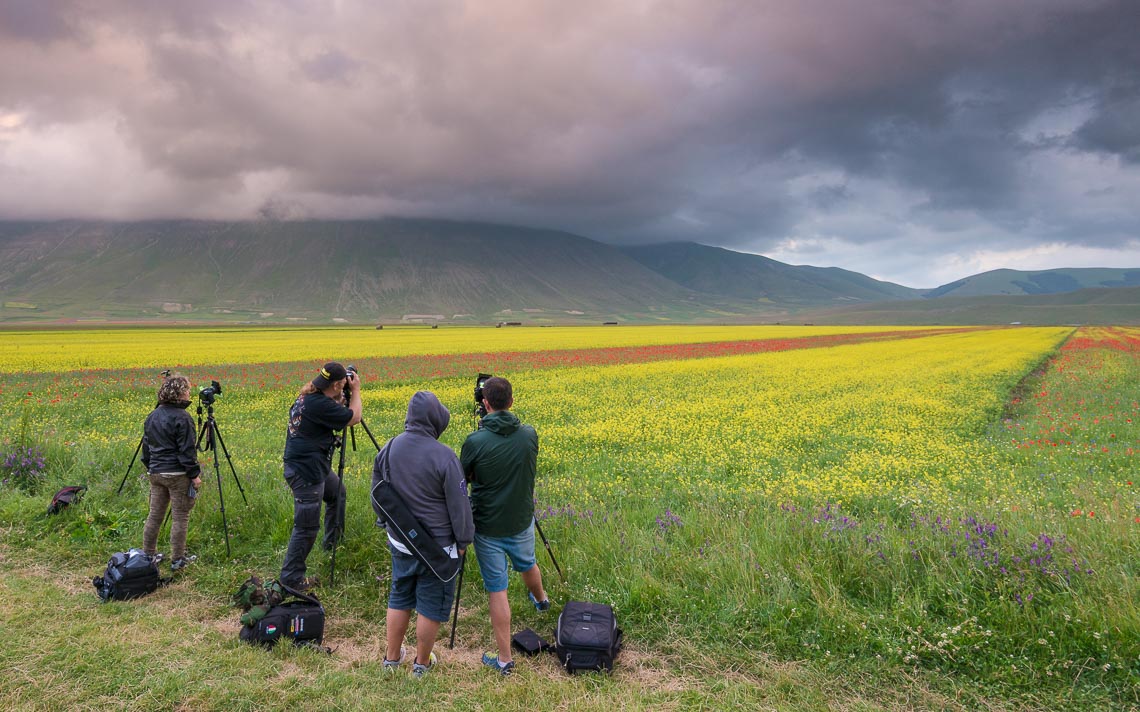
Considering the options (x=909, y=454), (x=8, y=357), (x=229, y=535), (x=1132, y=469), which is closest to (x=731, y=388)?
(x=909, y=454)

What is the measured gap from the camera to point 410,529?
201 inches

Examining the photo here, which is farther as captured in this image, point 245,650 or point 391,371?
point 391,371

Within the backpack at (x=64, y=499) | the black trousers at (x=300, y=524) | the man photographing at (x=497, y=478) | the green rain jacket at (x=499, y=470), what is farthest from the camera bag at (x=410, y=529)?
the backpack at (x=64, y=499)

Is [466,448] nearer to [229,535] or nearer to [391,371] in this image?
[229,535]

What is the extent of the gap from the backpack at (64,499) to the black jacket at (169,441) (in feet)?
9.24

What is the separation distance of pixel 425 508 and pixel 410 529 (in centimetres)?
22

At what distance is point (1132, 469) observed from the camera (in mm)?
11539

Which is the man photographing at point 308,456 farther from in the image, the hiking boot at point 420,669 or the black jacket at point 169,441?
the hiking boot at point 420,669

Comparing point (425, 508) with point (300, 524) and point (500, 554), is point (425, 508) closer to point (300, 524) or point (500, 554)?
point (500, 554)

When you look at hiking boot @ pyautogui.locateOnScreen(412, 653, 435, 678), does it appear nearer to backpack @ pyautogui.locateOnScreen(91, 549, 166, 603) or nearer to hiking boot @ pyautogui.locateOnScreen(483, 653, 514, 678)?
hiking boot @ pyautogui.locateOnScreen(483, 653, 514, 678)

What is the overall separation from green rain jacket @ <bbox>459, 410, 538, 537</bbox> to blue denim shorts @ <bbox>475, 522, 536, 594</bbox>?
0.43 ft

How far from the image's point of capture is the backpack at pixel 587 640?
17.0 ft

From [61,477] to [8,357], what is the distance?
138ft

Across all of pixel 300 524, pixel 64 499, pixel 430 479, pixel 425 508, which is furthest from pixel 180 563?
pixel 430 479
